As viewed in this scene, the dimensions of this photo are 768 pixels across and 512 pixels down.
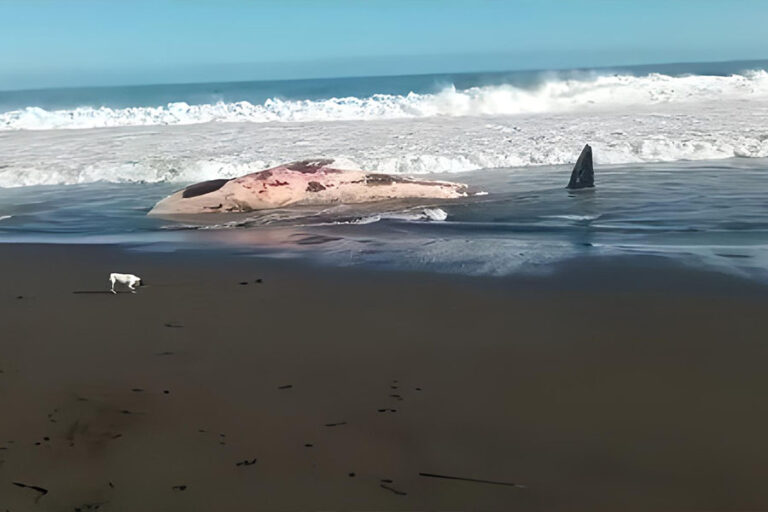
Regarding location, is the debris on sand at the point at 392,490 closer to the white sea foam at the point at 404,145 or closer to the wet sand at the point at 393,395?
the wet sand at the point at 393,395

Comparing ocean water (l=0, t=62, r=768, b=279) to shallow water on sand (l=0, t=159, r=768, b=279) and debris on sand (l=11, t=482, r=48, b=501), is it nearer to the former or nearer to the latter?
shallow water on sand (l=0, t=159, r=768, b=279)

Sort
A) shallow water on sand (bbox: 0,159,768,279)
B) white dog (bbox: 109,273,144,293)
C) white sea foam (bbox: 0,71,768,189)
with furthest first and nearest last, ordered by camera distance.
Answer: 1. white sea foam (bbox: 0,71,768,189)
2. shallow water on sand (bbox: 0,159,768,279)
3. white dog (bbox: 109,273,144,293)

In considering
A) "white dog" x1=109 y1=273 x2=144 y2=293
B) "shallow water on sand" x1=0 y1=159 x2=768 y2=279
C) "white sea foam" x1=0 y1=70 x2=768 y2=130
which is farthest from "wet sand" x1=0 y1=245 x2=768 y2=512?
"white sea foam" x1=0 y1=70 x2=768 y2=130

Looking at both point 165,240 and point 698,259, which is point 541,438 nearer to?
point 698,259

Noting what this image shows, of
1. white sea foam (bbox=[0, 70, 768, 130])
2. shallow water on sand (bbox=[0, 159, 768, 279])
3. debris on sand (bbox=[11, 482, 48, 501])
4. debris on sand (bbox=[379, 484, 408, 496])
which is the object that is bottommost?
debris on sand (bbox=[379, 484, 408, 496])

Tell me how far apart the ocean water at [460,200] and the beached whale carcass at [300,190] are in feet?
1.22

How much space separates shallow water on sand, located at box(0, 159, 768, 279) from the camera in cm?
601

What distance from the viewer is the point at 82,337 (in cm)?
429

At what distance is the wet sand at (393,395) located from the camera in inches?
103

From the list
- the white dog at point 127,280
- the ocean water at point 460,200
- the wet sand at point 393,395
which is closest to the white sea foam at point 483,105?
the ocean water at point 460,200

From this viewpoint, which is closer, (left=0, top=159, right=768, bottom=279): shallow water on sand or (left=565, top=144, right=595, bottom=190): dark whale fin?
(left=0, top=159, right=768, bottom=279): shallow water on sand

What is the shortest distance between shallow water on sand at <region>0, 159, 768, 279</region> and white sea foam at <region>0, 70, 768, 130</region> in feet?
55.9

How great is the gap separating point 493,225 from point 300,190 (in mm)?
2972

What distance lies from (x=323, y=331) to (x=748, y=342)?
2.22 metres
